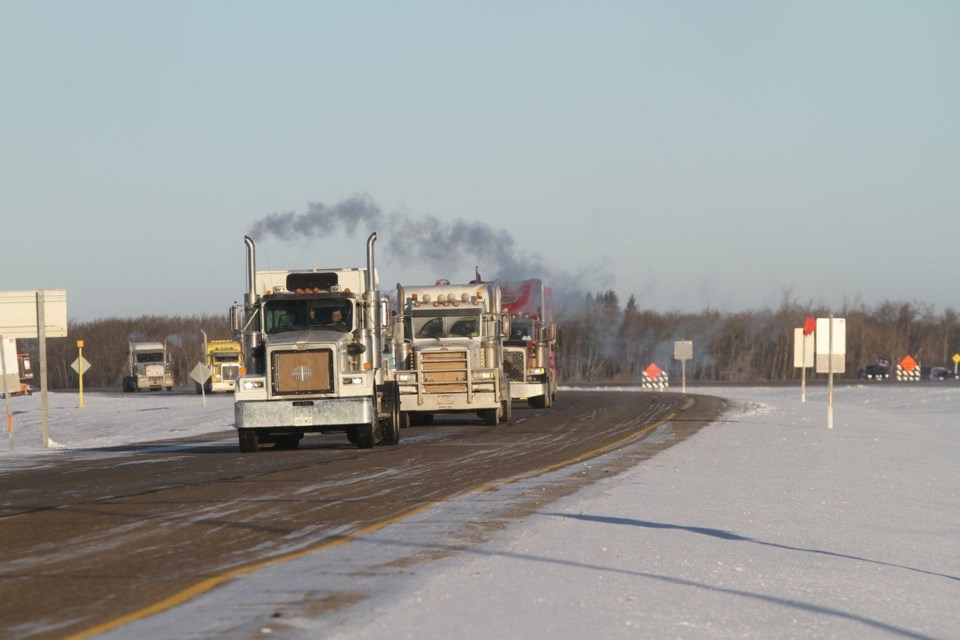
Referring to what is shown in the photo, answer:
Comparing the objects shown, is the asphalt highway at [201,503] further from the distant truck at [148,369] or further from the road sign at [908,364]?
the road sign at [908,364]

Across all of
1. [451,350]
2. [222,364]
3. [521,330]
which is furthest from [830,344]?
[222,364]

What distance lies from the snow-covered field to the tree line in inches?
3525

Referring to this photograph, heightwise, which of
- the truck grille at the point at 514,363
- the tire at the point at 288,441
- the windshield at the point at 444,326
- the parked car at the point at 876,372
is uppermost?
the windshield at the point at 444,326


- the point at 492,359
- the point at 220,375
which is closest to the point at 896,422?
the point at 492,359

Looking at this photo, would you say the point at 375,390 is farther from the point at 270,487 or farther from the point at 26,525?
the point at 26,525

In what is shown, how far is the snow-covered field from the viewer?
7664 mm

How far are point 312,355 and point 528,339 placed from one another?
17.8 m

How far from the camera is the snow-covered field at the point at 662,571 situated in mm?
7664

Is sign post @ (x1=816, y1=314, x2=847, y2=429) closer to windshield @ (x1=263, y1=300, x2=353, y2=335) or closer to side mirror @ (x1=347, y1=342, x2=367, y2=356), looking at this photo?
side mirror @ (x1=347, y1=342, x2=367, y2=356)

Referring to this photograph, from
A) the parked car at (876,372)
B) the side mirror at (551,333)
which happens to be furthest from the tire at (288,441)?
the parked car at (876,372)

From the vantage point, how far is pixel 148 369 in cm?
9188

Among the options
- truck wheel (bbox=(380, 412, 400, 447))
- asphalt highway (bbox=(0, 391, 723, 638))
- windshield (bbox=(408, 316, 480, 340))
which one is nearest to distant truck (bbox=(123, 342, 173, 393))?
windshield (bbox=(408, 316, 480, 340))

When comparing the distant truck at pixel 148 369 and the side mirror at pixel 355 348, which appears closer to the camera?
the side mirror at pixel 355 348

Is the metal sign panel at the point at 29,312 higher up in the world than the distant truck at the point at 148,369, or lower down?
higher up
